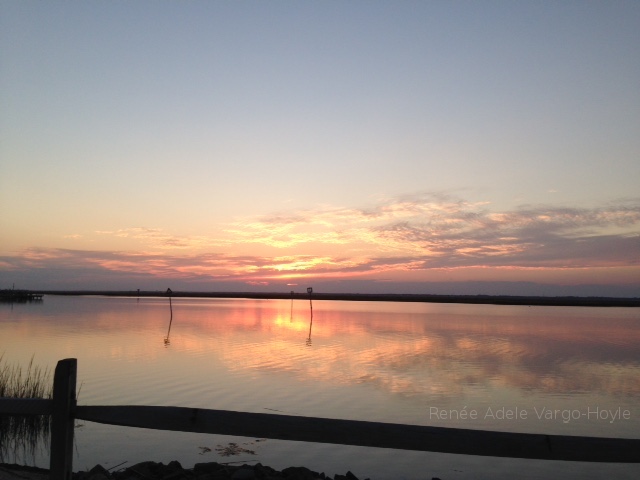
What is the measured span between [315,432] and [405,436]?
722mm

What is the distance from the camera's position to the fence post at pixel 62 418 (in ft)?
15.7

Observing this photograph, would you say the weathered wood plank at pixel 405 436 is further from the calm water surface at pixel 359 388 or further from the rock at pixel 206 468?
the calm water surface at pixel 359 388

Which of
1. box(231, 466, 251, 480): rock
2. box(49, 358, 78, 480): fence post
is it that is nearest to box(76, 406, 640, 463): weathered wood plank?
box(49, 358, 78, 480): fence post

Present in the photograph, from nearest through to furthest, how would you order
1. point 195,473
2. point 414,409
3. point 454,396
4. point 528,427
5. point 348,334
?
point 195,473, point 528,427, point 414,409, point 454,396, point 348,334

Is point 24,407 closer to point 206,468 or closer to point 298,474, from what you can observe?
point 206,468

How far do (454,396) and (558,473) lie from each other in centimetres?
775

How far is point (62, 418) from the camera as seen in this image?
477 centimetres

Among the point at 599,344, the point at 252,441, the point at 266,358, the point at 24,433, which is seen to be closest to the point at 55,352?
the point at 266,358

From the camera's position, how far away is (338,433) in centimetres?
429

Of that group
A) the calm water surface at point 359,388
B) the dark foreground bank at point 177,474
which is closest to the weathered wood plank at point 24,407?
the dark foreground bank at point 177,474

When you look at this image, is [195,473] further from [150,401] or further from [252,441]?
[150,401]

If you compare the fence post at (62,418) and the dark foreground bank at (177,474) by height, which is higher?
the fence post at (62,418)

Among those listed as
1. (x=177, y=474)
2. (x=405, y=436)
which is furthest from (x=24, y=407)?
(x=177, y=474)

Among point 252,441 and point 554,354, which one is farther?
point 554,354
